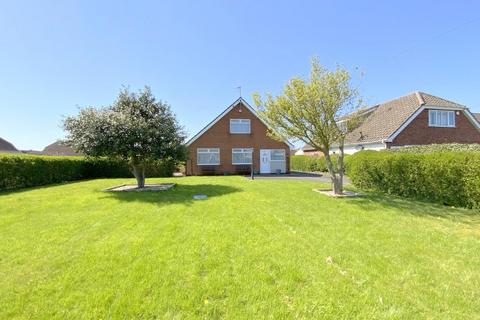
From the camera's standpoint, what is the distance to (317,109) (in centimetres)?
1047

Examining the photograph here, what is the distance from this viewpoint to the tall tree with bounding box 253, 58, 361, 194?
33.6ft

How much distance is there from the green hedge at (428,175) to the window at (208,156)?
14.1 meters

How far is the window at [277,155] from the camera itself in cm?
2561

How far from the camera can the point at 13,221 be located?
670 centimetres

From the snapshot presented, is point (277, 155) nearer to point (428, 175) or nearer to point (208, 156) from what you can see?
point (208, 156)

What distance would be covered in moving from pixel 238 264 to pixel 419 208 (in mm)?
6831

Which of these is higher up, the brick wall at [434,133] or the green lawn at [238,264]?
the brick wall at [434,133]

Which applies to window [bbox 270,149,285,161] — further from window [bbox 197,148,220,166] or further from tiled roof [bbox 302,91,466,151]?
tiled roof [bbox 302,91,466,151]

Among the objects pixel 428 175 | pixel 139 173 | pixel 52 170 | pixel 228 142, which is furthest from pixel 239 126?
pixel 428 175

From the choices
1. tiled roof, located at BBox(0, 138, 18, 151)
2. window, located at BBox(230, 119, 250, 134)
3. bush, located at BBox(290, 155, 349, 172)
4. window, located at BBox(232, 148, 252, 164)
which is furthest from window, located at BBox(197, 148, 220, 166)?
tiled roof, located at BBox(0, 138, 18, 151)

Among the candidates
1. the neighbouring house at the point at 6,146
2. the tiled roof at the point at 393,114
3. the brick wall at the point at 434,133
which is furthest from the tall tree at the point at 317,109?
the neighbouring house at the point at 6,146

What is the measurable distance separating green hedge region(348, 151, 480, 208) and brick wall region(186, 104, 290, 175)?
42.7 ft

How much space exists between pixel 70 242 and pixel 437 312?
5757 mm

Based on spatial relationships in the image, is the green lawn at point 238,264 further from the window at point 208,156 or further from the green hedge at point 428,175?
the window at point 208,156
